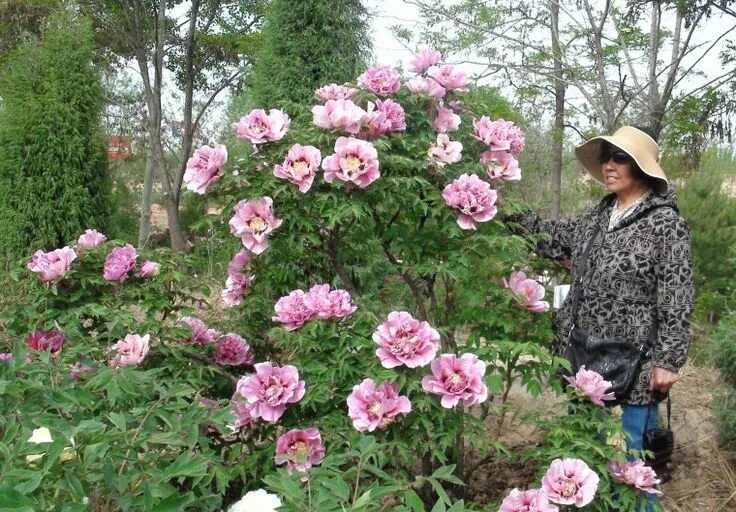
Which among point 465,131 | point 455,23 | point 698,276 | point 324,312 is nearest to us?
point 324,312

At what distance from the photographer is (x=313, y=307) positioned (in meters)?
2.05

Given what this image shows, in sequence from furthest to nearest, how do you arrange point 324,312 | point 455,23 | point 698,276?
point 455,23 < point 698,276 < point 324,312

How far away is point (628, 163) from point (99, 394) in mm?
1857

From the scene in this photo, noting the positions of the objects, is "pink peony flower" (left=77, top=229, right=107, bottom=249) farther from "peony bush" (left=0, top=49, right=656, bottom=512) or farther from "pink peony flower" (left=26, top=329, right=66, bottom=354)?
"pink peony flower" (left=26, top=329, right=66, bottom=354)

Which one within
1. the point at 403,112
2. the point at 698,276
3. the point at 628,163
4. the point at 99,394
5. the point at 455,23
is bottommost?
the point at 698,276

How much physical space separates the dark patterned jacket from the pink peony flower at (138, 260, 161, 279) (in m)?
1.46

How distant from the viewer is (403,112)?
7.82 feet

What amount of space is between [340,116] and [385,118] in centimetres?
20

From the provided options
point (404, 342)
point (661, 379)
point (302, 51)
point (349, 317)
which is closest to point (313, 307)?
point (349, 317)

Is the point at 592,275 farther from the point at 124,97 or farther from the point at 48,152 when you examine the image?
the point at 124,97

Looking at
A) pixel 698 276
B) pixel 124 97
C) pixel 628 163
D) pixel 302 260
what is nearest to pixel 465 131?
pixel 628 163

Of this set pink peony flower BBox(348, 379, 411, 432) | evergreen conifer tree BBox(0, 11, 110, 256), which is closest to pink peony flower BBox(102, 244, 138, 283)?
pink peony flower BBox(348, 379, 411, 432)

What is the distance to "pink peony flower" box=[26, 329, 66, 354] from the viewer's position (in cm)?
224

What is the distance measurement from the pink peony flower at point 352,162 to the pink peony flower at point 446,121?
479 millimetres
